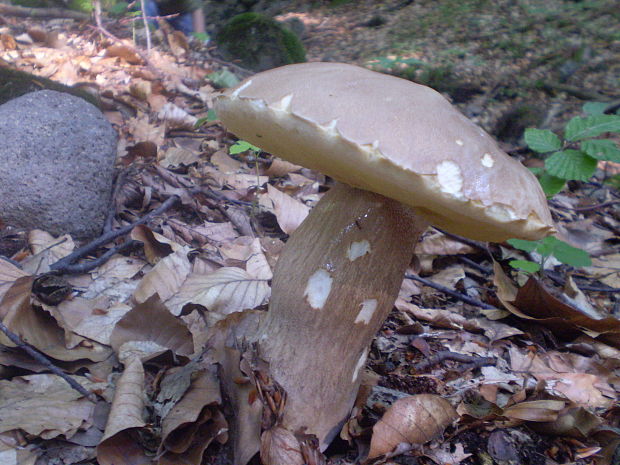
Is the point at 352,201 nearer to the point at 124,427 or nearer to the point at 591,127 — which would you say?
the point at 124,427

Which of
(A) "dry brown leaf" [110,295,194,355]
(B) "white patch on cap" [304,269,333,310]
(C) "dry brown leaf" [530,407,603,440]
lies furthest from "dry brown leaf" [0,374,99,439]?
(C) "dry brown leaf" [530,407,603,440]

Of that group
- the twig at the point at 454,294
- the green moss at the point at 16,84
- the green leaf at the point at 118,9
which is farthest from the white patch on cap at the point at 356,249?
the green leaf at the point at 118,9

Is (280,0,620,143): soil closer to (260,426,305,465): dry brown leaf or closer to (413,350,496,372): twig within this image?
(413,350,496,372): twig

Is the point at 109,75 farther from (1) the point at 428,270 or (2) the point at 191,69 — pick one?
(1) the point at 428,270

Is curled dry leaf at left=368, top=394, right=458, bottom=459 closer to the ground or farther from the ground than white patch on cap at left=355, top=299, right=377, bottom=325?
closer to the ground

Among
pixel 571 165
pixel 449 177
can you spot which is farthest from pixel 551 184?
pixel 449 177

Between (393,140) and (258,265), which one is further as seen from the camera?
(258,265)
